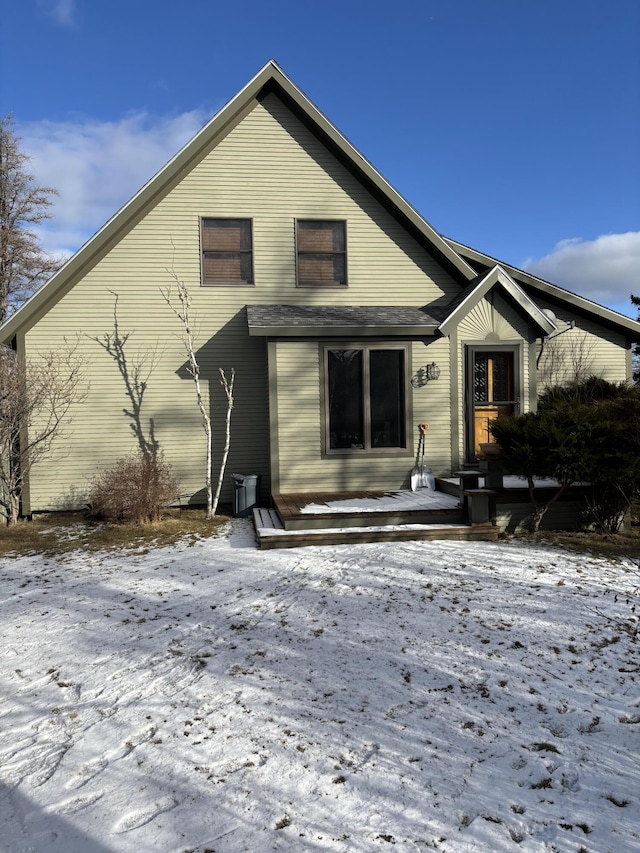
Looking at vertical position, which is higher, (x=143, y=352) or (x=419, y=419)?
(x=143, y=352)

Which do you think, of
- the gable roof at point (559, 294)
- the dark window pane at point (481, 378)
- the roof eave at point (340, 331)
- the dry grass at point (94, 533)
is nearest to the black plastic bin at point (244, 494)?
the dry grass at point (94, 533)

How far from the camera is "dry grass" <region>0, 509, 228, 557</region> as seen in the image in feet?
25.5

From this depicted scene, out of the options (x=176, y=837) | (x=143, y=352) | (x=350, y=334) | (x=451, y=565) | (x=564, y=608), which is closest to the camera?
(x=176, y=837)

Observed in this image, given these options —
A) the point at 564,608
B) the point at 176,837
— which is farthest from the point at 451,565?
the point at 176,837

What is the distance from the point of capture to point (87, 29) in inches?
442

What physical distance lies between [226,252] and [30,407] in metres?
4.67

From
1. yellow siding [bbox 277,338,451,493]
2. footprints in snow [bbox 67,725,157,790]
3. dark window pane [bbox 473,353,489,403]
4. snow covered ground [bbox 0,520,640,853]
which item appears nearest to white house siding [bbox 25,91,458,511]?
yellow siding [bbox 277,338,451,493]

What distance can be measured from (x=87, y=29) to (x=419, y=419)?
1055 centimetres

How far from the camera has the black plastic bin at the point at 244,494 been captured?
1002 cm

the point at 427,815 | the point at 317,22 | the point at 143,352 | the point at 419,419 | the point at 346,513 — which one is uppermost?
the point at 317,22

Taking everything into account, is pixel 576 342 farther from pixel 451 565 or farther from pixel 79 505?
pixel 79 505

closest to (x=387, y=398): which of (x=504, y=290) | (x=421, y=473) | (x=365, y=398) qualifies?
(x=365, y=398)

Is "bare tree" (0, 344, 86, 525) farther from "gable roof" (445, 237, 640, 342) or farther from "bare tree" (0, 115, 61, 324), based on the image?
"bare tree" (0, 115, 61, 324)

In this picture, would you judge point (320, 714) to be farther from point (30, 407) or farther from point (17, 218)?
point (17, 218)
